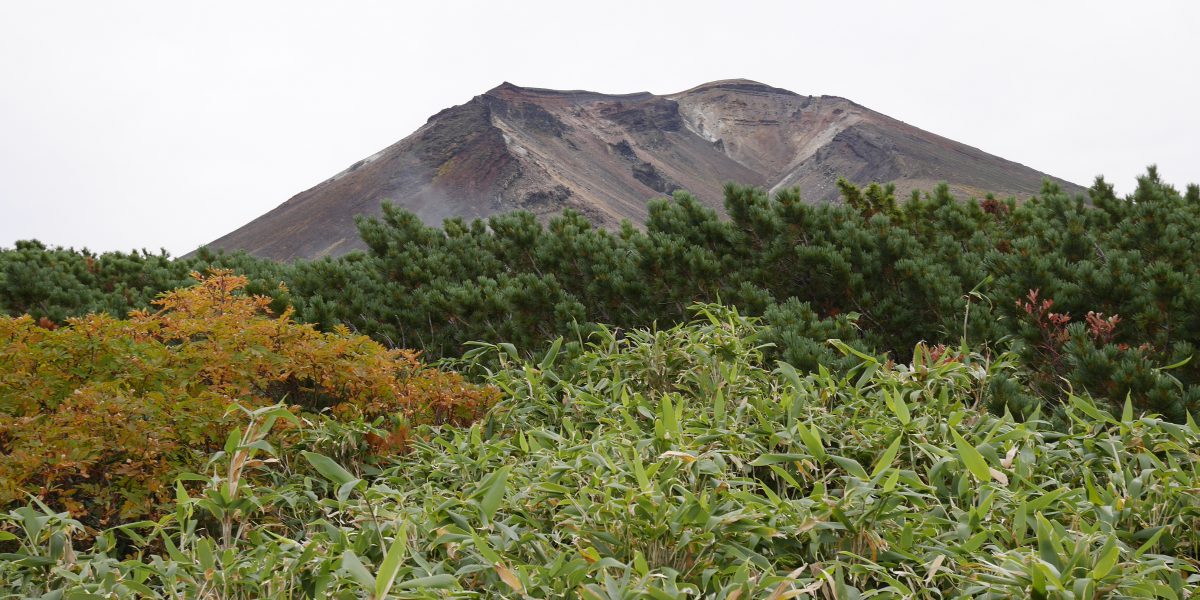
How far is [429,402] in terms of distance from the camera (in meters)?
3.80

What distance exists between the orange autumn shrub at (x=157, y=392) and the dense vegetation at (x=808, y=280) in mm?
1151

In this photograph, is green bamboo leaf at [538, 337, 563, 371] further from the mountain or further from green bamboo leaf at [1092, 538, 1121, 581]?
the mountain

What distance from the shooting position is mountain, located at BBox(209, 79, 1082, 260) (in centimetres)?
6294

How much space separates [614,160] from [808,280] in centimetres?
7859

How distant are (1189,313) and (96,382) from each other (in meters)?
5.30

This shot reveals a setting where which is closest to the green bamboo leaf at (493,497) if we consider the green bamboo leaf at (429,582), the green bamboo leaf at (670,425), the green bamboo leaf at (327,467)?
the green bamboo leaf at (429,582)

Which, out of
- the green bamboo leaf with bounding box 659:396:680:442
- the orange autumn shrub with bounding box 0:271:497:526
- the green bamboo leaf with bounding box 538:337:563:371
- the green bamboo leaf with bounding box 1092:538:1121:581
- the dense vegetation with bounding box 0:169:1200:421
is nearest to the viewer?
the green bamboo leaf with bounding box 1092:538:1121:581

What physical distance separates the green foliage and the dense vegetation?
4.31ft

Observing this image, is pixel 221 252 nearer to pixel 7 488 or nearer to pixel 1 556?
pixel 7 488

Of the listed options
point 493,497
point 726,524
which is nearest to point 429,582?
point 493,497

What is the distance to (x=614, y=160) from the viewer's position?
83062 millimetres

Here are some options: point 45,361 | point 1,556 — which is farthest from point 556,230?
point 1,556

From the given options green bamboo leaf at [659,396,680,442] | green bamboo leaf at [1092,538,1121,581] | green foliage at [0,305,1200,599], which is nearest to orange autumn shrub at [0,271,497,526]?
green foliage at [0,305,1200,599]

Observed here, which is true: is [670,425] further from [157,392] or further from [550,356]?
[157,392]
